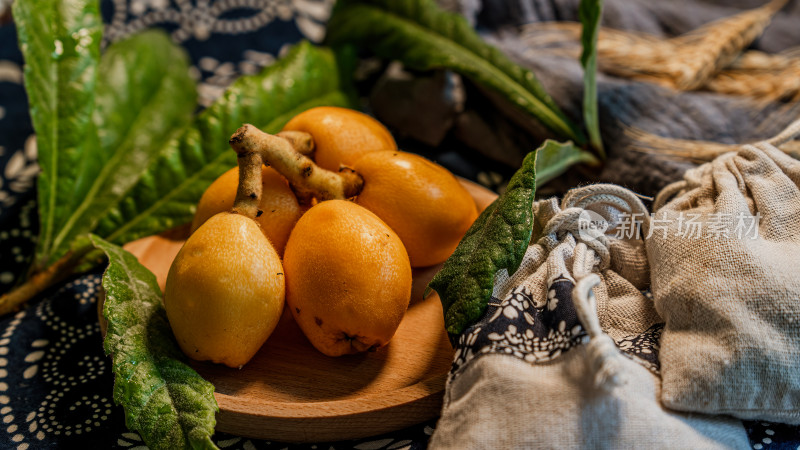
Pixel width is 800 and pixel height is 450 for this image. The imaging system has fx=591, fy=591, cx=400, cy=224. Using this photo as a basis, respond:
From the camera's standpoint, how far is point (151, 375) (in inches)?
23.6

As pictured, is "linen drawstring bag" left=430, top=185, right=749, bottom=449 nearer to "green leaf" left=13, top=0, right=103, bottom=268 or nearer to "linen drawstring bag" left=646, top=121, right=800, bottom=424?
"linen drawstring bag" left=646, top=121, right=800, bottom=424

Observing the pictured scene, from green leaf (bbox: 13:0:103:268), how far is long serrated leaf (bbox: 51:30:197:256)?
1.3 inches

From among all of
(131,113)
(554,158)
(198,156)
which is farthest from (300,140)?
(131,113)

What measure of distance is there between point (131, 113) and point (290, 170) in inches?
21.0

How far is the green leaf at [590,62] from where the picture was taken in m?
0.92

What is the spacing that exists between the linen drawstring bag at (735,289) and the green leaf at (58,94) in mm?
806

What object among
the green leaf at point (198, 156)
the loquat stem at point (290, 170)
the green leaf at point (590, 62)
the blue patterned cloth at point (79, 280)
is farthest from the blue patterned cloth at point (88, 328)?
Answer: the green leaf at point (590, 62)

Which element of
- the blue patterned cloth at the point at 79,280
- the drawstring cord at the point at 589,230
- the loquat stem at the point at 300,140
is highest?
the loquat stem at the point at 300,140

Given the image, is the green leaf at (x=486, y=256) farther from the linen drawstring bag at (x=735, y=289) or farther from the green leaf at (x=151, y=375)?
the green leaf at (x=151, y=375)

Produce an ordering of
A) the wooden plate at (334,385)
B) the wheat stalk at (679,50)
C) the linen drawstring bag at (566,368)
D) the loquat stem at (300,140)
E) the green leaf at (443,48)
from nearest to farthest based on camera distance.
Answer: the linen drawstring bag at (566,368), the wooden plate at (334,385), the loquat stem at (300,140), the green leaf at (443,48), the wheat stalk at (679,50)

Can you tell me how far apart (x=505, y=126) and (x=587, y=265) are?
0.54 metres

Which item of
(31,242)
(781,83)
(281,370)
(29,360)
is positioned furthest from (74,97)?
(781,83)

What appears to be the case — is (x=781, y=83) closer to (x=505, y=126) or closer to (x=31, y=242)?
(x=505, y=126)

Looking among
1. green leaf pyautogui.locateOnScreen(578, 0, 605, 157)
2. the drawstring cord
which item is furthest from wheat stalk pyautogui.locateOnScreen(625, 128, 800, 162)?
the drawstring cord
